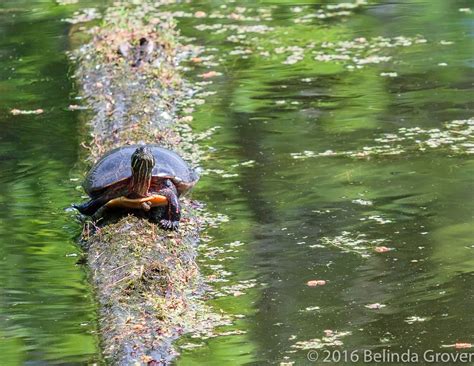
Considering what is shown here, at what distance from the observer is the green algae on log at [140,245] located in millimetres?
5238

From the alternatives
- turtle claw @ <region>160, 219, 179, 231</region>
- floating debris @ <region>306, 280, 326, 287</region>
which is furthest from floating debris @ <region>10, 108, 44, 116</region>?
floating debris @ <region>306, 280, 326, 287</region>

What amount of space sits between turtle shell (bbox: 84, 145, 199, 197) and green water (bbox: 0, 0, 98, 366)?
1.38 ft

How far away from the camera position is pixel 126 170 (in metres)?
6.52

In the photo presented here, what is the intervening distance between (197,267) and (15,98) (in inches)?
186

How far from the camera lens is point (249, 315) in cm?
567

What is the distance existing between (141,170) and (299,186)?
1.64 m

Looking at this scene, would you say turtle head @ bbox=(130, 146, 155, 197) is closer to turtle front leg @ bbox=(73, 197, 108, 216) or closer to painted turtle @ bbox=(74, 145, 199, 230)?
painted turtle @ bbox=(74, 145, 199, 230)

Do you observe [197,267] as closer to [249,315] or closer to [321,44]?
[249,315]

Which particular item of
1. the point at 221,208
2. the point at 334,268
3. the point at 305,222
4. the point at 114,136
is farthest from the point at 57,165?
the point at 334,268

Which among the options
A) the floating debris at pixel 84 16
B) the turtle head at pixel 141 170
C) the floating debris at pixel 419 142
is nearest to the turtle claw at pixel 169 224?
the turtle head at pixel 141 170

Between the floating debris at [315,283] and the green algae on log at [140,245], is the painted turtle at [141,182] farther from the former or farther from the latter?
the floating debris at [315,283]

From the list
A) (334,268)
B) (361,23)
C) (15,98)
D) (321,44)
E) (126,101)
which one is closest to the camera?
(334,268)

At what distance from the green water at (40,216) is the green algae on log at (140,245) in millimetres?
156

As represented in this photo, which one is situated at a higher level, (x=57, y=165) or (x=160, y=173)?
(x=160, y=173)
